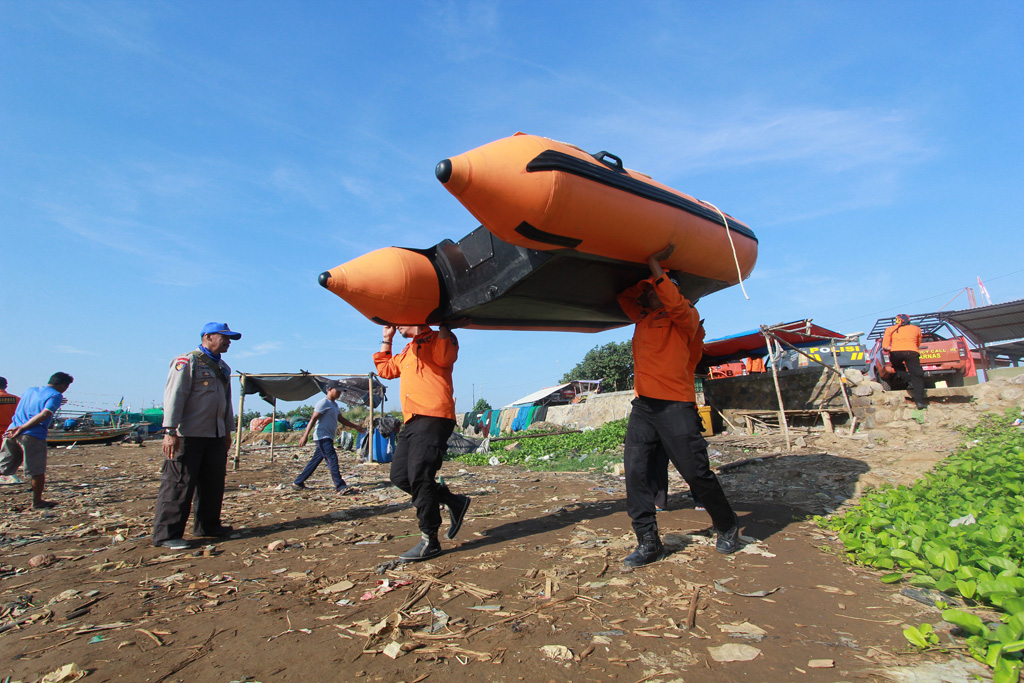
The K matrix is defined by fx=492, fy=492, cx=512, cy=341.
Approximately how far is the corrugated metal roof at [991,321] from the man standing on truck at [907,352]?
11.0 m

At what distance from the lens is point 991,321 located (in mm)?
17359

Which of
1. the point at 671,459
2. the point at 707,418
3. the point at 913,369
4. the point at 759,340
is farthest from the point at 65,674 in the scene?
the point at 759,340

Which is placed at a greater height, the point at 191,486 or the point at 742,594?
the point at 191,486

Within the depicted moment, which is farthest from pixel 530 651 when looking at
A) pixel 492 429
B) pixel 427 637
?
pixel 492 429

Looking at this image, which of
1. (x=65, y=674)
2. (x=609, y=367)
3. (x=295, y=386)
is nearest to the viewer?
(x=65, y=674)

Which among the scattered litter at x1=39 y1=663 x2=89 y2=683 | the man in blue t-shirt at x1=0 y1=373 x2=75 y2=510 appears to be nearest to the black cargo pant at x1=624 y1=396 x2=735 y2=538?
the scattered litter at x1=39 y1=663 x2=89 y2=683

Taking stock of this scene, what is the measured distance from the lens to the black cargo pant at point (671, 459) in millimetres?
3393

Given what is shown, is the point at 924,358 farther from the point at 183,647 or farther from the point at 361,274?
the point at 183,647

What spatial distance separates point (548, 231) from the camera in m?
2.97

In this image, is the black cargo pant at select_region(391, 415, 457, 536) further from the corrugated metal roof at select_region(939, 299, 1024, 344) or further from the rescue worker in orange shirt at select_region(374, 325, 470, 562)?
the corrugated metal roof at select_region(939, 299, 1024, 344)

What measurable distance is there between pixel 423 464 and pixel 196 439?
2222 mm

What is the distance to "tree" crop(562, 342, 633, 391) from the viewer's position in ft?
147

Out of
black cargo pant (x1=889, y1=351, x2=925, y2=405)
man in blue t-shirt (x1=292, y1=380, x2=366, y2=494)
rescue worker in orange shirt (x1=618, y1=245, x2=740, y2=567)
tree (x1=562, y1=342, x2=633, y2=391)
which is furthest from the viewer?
tree (x1=562, y1=342, x2=633, y2=391)

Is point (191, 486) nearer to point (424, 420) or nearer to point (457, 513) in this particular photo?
point (424, 420)
